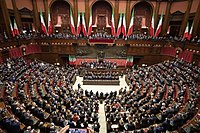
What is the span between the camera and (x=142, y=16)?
29.2m

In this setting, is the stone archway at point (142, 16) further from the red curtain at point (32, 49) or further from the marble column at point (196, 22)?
the red curtain at point (32, 49)

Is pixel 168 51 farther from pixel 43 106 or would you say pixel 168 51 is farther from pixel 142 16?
pixel 43 106

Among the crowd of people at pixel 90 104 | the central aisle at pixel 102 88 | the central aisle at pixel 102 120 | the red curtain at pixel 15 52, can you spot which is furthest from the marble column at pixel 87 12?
the central aisle at pixel 102 120

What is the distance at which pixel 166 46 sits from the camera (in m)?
25.3

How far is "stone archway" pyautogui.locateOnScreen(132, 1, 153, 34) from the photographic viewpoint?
28.9 meters

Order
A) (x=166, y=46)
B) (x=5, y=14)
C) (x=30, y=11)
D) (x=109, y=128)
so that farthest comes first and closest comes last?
1. (x=30, y=11)
2. (x=166, y=46)
3. (x=5, y=14)
4. (x=109, y=128)

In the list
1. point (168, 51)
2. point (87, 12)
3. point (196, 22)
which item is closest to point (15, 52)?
point (87, 12)

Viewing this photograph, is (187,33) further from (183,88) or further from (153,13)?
(183,88)

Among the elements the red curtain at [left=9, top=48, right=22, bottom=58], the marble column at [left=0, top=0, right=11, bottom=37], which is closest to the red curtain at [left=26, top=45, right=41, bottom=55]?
the red curtain at [left=9, top=48, right=22, bottom=58]

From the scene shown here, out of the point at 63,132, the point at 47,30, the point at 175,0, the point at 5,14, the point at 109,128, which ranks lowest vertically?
the point at 109,128

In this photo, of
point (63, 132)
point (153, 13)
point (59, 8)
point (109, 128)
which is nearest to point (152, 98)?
point (109, 128)

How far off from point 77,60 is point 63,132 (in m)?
19.8

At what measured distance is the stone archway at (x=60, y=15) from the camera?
94.9 feet

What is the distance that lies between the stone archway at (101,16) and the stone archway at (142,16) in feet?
14.5
